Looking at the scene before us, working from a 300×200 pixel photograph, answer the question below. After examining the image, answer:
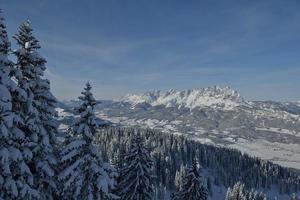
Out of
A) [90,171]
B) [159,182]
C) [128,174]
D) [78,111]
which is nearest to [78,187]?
[90,171]

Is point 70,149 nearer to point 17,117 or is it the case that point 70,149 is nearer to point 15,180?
point 15,180

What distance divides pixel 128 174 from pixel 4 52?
24792 millimetres

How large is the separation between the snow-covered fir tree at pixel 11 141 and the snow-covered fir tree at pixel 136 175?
20688 millimetres

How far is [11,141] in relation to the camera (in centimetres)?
1950

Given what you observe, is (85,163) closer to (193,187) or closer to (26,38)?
(26,38)

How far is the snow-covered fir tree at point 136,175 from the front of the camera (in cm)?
4109

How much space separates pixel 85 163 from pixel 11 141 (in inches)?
280

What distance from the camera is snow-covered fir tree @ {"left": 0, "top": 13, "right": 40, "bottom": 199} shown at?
18219 mm

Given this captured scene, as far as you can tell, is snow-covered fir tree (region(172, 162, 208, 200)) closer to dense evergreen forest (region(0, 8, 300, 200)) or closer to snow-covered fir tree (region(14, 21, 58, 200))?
dense evergreen forest (region(0, 8, 300, 200))

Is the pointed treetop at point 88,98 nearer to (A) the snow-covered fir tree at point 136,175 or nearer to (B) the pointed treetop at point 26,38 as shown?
Result: (B) the pointed treetop at point 26,38

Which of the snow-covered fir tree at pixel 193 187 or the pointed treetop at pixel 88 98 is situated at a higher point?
the pointed treetop at pixel 88 98

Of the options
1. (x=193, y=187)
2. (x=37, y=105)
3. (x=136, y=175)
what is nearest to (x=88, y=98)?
(x=37, y=105)

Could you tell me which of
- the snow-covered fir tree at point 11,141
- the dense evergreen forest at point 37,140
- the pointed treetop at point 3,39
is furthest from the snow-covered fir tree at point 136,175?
the pointed treetop at point 3,39

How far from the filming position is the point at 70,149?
82.2ft
